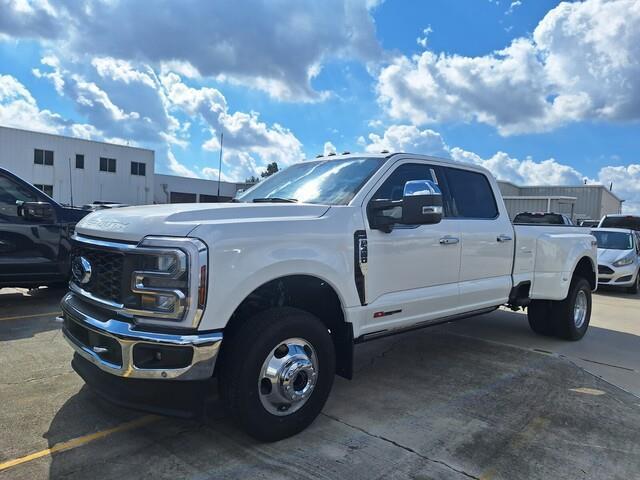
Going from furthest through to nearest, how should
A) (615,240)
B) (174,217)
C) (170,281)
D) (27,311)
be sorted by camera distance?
(615,240)
(27,311)
(174,217)
(170,281)

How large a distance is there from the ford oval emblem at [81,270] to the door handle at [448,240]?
2805 mm

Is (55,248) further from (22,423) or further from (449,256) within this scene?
(449,256)

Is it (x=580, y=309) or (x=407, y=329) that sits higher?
(x=407, y=329)

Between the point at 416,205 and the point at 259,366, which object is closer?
the point at 259,366

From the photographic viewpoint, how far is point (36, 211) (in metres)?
6.68

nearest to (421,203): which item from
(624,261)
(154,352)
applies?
(154,352)

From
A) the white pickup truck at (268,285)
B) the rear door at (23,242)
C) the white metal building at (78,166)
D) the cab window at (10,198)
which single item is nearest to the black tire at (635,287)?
the white pickup truck at (268,285)

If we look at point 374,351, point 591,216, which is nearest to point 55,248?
point 374,351

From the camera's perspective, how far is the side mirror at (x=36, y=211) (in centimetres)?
661

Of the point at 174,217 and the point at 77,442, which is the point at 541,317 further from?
the point at 77,442

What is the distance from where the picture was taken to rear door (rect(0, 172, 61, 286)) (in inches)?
255

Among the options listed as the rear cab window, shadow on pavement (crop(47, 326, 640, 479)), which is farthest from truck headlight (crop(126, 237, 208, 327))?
the rear cab window

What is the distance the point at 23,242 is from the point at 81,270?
400 cm

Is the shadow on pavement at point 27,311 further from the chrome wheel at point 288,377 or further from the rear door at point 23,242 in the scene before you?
the chrome wheel at point 288,377
